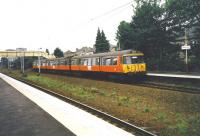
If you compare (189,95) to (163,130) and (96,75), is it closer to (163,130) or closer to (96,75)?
(163,130)

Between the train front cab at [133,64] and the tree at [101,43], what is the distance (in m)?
58.0

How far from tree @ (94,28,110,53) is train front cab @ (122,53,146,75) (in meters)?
58.0

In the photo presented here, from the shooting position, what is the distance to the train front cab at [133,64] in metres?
26.2

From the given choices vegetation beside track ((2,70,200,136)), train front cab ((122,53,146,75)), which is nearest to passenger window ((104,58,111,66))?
train front cab ((122,53,146,75))

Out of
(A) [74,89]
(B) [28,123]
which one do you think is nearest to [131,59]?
(A) [74,89]

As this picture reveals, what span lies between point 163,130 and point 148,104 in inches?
205

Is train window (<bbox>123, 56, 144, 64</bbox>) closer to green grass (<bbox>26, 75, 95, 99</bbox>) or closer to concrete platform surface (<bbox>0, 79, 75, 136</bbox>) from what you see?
green grass (<bbox>26, 75, 95, 99</bbox>)

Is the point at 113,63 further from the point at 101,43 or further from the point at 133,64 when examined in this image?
the point at 101,43

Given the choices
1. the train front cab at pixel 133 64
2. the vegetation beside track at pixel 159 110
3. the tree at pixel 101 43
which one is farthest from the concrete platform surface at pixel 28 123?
the tree at pixel 101 43

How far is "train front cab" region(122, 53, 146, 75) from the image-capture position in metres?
26.2

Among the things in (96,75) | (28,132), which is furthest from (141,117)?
(96,75)

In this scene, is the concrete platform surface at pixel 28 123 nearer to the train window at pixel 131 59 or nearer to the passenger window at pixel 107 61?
the train window at pixel 131 59

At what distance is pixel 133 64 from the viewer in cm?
2658

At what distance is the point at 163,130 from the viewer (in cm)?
993
